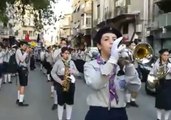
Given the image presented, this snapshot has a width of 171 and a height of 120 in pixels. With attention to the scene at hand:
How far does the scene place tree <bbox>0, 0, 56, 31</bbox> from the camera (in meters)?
21.0

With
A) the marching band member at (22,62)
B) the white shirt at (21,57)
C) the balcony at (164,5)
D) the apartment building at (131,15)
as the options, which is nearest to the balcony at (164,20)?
the balcony at (164,5)

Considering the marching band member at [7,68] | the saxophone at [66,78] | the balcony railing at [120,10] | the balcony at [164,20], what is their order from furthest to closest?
1. the balcony railing at [120,10]
2. the balcony at [164,20]
3. the marching band member at [7,68]
4. the saxophone at [66,78]

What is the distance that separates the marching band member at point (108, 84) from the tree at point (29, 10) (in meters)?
15.4

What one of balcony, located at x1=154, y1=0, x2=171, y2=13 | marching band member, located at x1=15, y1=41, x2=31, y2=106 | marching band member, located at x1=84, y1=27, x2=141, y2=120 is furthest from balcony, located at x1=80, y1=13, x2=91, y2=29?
marching band member, located at x1=84, y1=27, x2=141, y2=120

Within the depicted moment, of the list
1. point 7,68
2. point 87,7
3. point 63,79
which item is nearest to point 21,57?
point 63,79

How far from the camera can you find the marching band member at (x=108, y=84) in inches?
164

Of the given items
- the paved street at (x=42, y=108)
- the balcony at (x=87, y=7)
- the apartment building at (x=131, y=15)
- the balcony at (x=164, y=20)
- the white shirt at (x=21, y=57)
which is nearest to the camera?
the paved street at (x=42, y=108)

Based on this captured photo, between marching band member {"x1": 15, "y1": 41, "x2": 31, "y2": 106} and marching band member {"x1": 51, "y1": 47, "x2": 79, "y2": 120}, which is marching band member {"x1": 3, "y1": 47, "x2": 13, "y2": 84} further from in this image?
marching band member {"x1": 51, "y1": 47, "x2": 79, "y2": 120}

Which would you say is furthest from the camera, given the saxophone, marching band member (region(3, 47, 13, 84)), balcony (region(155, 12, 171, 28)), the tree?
balcony (region(155, 12, 171, 28))

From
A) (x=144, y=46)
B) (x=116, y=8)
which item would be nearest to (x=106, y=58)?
(x=144, y=46)

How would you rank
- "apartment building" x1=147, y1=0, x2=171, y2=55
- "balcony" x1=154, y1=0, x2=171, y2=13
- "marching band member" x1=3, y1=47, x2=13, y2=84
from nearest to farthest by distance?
"marching band member" x1=3, y1=47, x2=13, y2=84 < "apartment building" x1=147, y1=0, x2=171, y2=55 < "balcony" x1=154, y1=0, x2=171, y2=13

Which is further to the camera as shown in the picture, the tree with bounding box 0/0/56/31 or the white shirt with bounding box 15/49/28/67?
the tree with bounding box 0/0/56/31

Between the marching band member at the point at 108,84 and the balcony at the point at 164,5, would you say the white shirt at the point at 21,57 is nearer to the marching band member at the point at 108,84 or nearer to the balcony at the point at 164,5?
the marching band member at the point at 108,84

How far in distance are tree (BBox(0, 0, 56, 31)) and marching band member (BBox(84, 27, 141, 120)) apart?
15.4 metres
